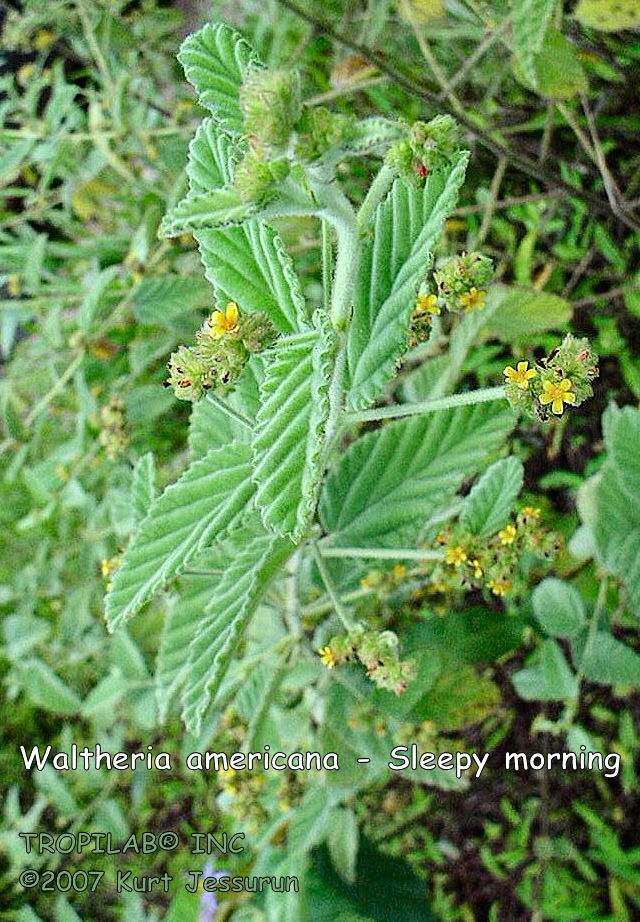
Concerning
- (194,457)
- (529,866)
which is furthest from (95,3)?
(529,866)

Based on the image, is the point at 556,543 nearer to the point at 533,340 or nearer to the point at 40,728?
the point at 533,340

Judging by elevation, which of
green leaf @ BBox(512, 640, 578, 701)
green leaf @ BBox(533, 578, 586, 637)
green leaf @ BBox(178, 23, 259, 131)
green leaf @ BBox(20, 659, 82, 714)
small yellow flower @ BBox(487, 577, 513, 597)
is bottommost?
green leaf @ BBox(20, 659, 82, 714)

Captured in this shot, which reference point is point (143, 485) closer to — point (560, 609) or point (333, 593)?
point (333, 593)

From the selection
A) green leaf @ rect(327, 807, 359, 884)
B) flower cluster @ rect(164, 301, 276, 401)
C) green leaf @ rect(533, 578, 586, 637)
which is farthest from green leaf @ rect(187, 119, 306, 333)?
green leaf @ rect(327, 807, 359, 884)

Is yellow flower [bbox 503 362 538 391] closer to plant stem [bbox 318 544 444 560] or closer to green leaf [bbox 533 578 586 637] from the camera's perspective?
plant stem [bbox 318 544 444 560]

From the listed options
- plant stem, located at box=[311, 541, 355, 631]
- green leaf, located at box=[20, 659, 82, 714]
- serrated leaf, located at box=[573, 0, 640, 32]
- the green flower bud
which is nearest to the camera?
the green flower bud

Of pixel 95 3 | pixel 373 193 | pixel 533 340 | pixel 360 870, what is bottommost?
pixel 360 870
